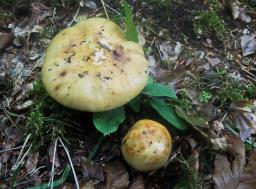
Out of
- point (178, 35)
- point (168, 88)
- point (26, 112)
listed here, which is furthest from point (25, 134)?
point (178, 35)

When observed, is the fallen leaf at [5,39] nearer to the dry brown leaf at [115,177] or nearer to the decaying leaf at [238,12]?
the dry brown leaf at [115,177]

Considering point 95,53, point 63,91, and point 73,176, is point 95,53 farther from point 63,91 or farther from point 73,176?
point 73,176

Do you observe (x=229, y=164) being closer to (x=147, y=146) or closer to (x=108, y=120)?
(x=147, y=146)

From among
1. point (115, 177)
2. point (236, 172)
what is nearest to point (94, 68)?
point (115, 177)

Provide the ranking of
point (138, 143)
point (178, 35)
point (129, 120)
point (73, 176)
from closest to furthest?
point (138, 143) → point (73, 176) → point (129, 120) → point (178, 35)

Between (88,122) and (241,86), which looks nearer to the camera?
(88,122)

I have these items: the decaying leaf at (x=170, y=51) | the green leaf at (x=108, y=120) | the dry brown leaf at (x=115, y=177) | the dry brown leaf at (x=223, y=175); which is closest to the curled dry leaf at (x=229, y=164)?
the dry brown leaf at (x=223, y=175)

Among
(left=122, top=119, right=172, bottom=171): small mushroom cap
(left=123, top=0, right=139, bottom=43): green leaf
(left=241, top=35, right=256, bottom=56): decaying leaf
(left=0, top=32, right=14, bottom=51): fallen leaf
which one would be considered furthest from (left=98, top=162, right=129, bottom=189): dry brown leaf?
(left=241, top=35, right=256, bottom=56): decaying leaf
